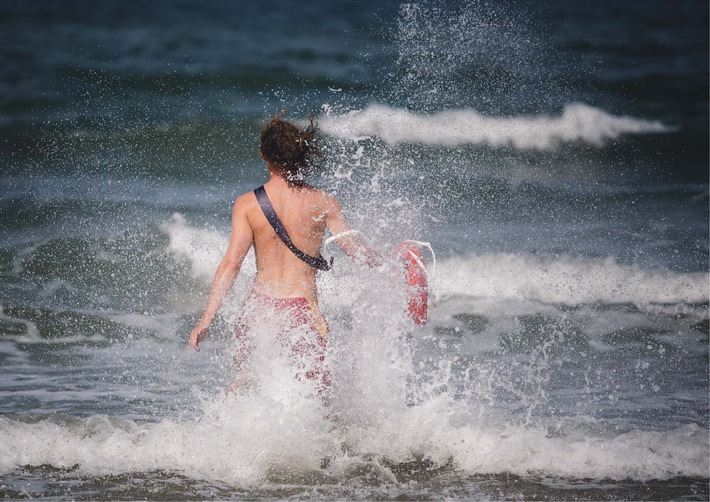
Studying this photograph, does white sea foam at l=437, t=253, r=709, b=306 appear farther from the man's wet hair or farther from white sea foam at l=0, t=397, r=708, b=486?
the man's wet hair

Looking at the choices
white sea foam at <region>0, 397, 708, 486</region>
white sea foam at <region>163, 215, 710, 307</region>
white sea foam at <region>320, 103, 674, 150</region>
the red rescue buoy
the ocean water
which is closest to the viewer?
white sea foam at <region>0, 397, 708, 486</region>

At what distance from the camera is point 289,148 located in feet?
12.9

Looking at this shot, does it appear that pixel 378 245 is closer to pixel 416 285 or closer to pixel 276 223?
pixel 416 285

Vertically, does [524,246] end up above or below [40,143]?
below

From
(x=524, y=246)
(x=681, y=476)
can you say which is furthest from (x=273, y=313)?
(x=524, y=246)

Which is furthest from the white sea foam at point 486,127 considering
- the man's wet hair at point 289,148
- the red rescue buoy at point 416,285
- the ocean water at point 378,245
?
the man's wet hair at point 289,148

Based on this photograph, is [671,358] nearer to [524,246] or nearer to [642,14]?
[524,246]

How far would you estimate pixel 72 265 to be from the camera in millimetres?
9773

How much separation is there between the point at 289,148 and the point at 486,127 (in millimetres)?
9888

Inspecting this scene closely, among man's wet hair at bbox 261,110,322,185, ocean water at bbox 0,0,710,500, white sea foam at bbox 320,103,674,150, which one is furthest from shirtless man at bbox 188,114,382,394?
white sea foam at bbox 320,103,674,150

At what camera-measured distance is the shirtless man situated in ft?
13.0

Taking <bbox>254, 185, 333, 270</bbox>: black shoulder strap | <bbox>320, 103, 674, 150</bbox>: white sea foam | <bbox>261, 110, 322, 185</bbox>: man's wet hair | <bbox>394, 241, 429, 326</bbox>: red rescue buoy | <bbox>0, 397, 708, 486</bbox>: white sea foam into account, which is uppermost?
<bbox>320, 103, 674, 150</bbox>: white sea foam

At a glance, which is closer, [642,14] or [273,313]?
[273,313]

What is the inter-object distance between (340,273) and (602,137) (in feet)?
20.2
